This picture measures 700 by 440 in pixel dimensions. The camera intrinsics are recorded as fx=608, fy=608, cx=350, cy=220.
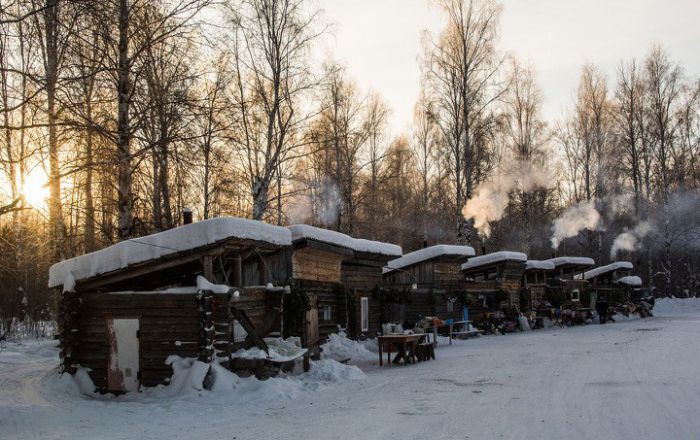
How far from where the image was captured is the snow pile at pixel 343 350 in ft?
65.9

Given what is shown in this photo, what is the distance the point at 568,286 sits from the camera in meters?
40.4

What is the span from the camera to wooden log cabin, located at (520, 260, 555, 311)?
35875 millimetres

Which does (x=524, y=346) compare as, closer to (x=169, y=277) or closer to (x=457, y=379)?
(x=457, y=379)

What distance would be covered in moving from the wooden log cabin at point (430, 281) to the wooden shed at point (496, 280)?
1.32 meters

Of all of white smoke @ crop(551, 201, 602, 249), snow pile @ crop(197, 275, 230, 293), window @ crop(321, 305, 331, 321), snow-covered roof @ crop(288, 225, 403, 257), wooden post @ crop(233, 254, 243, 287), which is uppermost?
white smoke @ crop(551, 201, 602, 249)

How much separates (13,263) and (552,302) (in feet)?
98.5

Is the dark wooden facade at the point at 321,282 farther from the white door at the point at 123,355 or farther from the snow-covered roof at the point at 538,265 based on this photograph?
the snow-covered roof at the point at 538,265

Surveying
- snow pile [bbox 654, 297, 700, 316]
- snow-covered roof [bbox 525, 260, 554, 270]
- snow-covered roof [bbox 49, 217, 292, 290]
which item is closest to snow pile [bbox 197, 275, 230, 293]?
snow-covered roof [bbox 49, 217, 292, 290]

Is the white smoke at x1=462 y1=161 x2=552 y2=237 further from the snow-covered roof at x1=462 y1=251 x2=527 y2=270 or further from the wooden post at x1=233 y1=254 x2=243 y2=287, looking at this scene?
the wooden post at x1=233 y1=254 x2=243 y2=287

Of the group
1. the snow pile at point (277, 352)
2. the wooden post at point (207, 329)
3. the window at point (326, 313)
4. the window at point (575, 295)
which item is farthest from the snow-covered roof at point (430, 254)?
the wooden post at point (207, 329)

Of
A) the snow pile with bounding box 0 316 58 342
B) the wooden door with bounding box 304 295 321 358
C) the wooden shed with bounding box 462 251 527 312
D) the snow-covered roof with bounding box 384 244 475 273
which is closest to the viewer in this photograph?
the wooden door with bounding box 304 295 321 358

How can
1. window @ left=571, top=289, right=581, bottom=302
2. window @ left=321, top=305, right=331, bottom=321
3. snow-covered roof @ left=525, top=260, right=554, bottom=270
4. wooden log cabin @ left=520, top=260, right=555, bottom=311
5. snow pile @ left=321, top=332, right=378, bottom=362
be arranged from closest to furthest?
snow pile @ left=321, top=332, right=378, bottom=362
window @ left=321, top=305, right=331, bottom=321
wooden log cabin @ left=520, top=260, right=555, bottom=311
snow-covered roof @ left=525, top=260, right=554, bottom=270
window @ left=571, top=289, right=581, bottom=302

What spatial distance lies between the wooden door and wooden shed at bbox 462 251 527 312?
44.9 ft

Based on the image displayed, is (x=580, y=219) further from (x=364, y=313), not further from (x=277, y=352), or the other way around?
(x=277, y=352)
